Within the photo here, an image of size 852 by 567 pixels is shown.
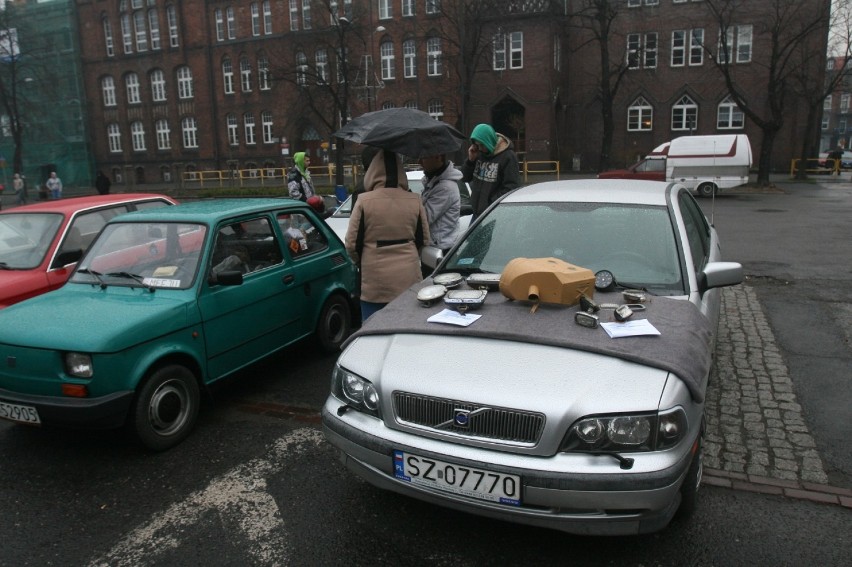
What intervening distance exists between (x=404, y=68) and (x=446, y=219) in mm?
40422

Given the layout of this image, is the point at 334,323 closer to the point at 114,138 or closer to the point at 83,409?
the point at 83,409

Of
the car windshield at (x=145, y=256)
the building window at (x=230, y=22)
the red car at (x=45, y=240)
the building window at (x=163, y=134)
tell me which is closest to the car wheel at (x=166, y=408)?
the car windshield at (x=145, y=256)

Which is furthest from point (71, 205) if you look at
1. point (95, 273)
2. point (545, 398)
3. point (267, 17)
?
point (267, 17)

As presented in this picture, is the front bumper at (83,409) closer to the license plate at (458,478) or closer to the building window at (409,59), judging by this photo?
the license plate at (458,478)

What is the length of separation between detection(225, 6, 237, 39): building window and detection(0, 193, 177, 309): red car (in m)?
45.8

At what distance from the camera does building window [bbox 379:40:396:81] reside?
43812 mm

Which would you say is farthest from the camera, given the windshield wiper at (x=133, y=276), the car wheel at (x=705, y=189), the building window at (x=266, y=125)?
the building window at (x=266, y=125)

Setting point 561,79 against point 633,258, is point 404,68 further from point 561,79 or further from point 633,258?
point 633,258

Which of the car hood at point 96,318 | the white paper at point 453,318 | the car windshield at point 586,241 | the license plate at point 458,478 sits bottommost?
the license plate at point 458,478

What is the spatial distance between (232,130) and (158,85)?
309 inches

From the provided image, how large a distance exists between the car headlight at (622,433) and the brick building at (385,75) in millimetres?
30185

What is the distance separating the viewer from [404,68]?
4347cm

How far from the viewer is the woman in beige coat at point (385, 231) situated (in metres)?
4.90

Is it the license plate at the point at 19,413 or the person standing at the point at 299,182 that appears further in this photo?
the person standing at the point at 299,182
